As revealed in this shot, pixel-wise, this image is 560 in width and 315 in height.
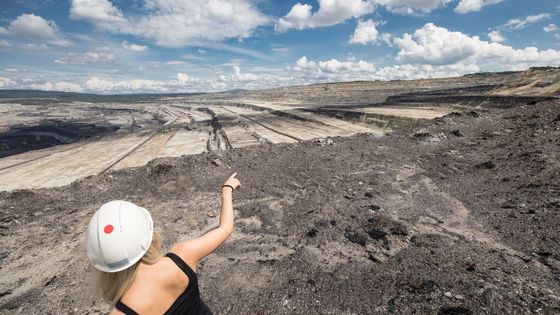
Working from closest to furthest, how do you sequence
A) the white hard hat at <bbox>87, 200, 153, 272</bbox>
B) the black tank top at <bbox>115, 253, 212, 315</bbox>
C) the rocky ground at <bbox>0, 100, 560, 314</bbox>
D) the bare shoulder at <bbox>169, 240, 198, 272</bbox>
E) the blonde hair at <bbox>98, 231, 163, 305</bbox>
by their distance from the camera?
the white hard hat at <bbox>87, 200, 153, 272</bbox>
the blonde hair at <bbox>98, 231, 163, 305</bbox>
the black tank top at <bbox>115, 253, 212, 315</bbox>
the bare shoulder at <bbox>169, 240, 198, 272</bbox>
the rocky ground at <bbox>0, 100, 560, 314</bbox>

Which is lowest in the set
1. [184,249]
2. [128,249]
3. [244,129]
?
[244,129]

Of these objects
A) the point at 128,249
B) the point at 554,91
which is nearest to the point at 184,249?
the point at 128,249

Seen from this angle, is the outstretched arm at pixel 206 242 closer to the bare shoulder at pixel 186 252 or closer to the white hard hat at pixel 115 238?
the bare shoulder at pixel 186 252

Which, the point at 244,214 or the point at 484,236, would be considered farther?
the point at 244,214

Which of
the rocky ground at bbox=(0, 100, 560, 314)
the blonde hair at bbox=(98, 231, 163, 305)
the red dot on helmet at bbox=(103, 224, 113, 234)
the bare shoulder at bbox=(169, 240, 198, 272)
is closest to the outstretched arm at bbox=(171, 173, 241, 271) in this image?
the bare shoulder at bbox=(169, 240, 198, 272)

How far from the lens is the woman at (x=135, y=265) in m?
1.73

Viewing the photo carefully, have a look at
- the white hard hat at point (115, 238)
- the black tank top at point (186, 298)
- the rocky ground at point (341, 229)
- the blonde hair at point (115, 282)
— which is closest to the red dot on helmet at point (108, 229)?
the white hard hat at point (115, 238)

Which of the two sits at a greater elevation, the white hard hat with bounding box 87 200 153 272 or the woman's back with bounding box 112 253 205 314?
the white hard hat with bounding box 87 200 153 272

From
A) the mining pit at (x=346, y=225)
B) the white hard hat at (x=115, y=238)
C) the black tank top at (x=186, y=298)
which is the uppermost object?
the white hard hat at (x=115, y=238)

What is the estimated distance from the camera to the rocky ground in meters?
5.32

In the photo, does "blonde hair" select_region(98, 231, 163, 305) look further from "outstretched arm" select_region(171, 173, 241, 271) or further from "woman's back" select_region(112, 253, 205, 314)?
"outstretched arm" select_region(171, 173, 241, 271)

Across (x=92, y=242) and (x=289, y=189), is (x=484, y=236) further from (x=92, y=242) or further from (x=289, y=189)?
(x=92, y=242)

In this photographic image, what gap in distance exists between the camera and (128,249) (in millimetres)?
1765

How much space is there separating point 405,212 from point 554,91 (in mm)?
33154
